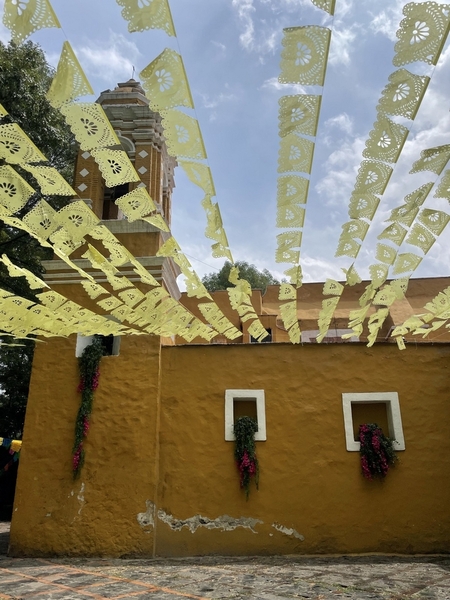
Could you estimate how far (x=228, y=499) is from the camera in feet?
22.5

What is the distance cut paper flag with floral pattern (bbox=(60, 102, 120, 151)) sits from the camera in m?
2.47

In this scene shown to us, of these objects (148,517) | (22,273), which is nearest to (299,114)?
(22,273)

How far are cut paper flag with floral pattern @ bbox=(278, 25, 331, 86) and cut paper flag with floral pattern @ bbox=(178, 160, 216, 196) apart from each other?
80cm

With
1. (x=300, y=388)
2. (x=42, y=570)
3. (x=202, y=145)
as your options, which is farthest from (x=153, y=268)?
(x=202, y=145)

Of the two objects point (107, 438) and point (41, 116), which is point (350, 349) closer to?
point (107, 438)

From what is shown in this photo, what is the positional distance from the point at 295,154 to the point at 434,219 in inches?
54.3

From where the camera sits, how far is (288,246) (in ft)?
12.1

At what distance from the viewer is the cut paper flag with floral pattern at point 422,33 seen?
2.00m

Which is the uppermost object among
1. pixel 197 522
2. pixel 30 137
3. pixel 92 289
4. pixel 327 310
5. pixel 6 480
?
pixel 30 137

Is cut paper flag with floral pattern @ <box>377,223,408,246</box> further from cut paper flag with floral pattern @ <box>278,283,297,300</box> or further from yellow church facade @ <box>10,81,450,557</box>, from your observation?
yellow church facade @ <box>10,81,450,557</box>

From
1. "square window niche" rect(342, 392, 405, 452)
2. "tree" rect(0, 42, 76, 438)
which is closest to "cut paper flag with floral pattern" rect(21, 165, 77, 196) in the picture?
"tree" rect(0, 42, 76, 438)

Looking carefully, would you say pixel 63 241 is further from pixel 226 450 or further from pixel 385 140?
pixel 226 450

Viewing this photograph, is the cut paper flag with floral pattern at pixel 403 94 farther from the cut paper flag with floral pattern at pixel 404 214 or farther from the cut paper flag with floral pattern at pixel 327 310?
the cut paper flag with floral pattern at pixel 327 310

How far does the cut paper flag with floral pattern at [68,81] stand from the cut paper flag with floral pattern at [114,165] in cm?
48
